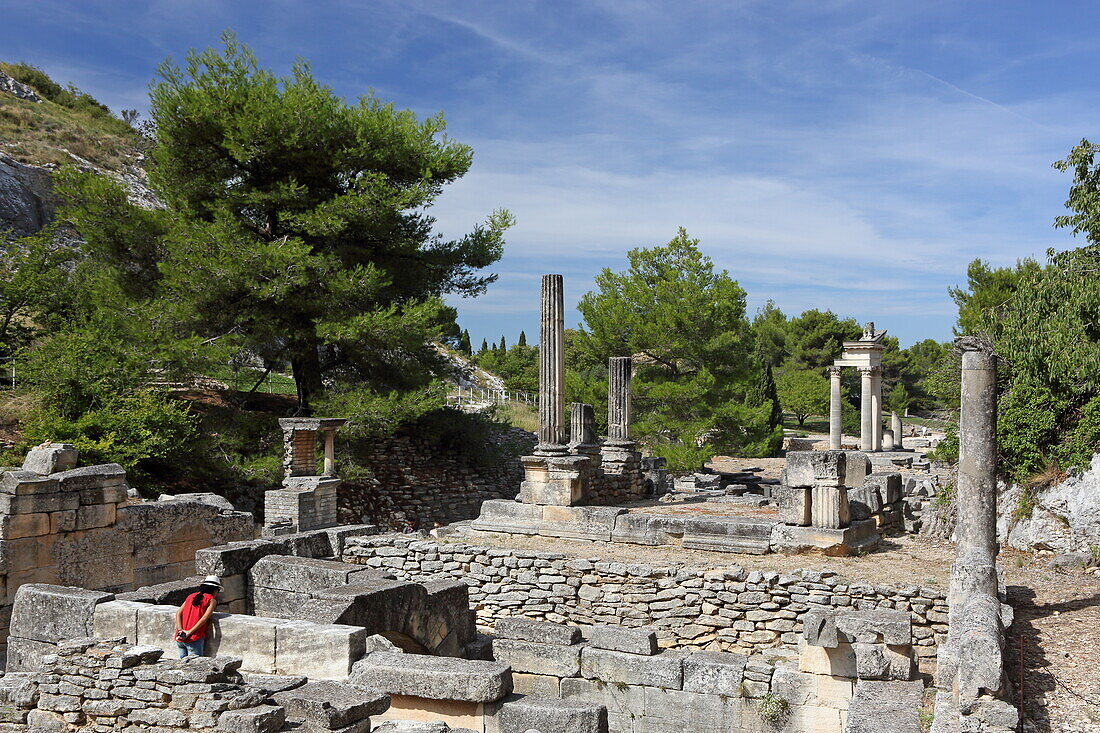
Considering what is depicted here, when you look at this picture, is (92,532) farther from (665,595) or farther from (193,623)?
(665,595)

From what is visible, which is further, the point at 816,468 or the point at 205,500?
the point at 205,500

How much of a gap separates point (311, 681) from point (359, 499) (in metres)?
14.8

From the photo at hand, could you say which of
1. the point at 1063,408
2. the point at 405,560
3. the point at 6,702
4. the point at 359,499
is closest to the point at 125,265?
the point at 359,499

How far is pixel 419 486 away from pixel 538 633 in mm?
14904

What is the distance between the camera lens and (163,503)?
10867 mm

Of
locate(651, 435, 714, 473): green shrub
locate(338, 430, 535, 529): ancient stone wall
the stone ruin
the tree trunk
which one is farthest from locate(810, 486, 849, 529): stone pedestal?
locate(651, 435, 714, 473): green shrub

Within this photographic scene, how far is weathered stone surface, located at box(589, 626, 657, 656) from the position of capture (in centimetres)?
727

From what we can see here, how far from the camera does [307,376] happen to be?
66.2 feet

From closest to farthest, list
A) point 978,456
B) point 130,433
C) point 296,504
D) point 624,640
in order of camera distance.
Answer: point 624,640, point 978,456, point 296,504, point 130,433

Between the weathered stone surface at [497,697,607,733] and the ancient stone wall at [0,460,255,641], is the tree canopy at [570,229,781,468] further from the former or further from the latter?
the weathered stone surface at [497,697,607,733]

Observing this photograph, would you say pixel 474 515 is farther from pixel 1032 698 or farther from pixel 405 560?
pixel 1032 698

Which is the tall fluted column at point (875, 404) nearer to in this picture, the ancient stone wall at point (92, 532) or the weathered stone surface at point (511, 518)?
the weathered stone surface at point (511, 518)

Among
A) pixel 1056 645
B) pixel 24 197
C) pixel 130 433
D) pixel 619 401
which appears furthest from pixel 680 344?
pixel 24 197

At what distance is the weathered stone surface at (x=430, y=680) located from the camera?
18.9 ft
